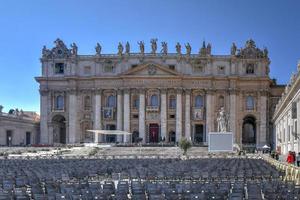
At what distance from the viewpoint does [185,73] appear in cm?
10244

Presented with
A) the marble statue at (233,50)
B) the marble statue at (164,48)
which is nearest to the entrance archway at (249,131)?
the marble statue at (233,50)

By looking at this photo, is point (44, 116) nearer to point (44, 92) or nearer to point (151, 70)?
point (44, 92)

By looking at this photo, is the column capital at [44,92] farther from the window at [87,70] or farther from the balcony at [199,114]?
the balcony at [199,114]

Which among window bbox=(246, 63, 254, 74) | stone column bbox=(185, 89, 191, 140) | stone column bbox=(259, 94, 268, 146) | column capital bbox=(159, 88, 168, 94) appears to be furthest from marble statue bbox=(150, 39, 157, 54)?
stone column bbox=(259, 94, 268, 146)

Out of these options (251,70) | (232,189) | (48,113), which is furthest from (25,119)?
(232,189)

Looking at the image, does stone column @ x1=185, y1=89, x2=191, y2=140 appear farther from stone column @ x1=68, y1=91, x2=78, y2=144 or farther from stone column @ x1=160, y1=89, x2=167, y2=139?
stone column @ x1=68, y1=91, x2=78, y2=144

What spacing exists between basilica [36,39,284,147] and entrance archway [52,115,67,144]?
A: 103 centimetres

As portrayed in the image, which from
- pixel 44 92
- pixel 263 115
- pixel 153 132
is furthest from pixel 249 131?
pixel 44 92

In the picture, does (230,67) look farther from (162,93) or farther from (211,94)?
(162,93)

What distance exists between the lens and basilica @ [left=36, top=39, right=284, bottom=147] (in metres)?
102

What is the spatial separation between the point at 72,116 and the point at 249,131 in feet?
117

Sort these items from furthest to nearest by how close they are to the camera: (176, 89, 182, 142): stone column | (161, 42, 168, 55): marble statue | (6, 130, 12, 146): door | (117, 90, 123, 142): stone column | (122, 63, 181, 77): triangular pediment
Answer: (161, 42, 168, 55): marble statue
(117, 90, 123, 142): stone column
(176, 89, 182, 142): stone column
(122, 63, 181, 77): triangular pediment
(6, 130, 12, 146): door

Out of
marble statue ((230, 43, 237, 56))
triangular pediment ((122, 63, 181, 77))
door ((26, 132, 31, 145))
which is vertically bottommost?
door ((26, 132, 31, 145))

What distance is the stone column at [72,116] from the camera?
4071 inches
